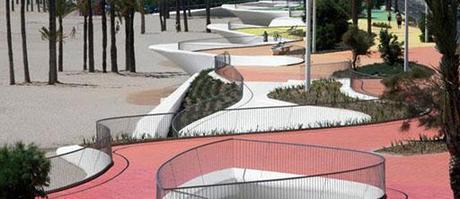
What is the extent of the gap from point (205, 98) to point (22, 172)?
755 inches

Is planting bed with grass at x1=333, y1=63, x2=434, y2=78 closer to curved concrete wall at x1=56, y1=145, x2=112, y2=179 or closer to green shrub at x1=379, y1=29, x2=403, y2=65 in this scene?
green shrub at x1=379, y1=29, x2=403, y2=65

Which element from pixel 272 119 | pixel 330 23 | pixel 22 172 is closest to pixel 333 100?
pixel 272 119

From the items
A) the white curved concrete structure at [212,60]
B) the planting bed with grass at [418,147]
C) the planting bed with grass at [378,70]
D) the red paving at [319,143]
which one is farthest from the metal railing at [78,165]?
the white curved concrete structure at [212,60]

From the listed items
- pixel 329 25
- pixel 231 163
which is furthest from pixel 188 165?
pixel 329 25

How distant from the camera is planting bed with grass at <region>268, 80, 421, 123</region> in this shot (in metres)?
26.9

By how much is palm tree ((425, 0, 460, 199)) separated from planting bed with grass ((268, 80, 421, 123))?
37.2ft

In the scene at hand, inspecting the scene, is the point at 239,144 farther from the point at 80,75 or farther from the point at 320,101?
the point at 80,75

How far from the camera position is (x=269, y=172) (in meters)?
18.6

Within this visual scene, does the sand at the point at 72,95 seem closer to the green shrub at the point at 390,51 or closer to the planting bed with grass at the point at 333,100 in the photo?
the planting bed with grass at the point at 333,100

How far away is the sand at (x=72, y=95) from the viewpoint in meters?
33.2

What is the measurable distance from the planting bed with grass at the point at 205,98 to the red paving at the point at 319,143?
9.56ft

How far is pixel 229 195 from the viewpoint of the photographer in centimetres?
1526

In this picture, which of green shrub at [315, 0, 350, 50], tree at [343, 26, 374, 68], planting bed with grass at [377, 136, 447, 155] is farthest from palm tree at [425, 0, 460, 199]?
green shrub at [315, 0, 350, 50]

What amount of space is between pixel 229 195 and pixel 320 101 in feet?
47.2
